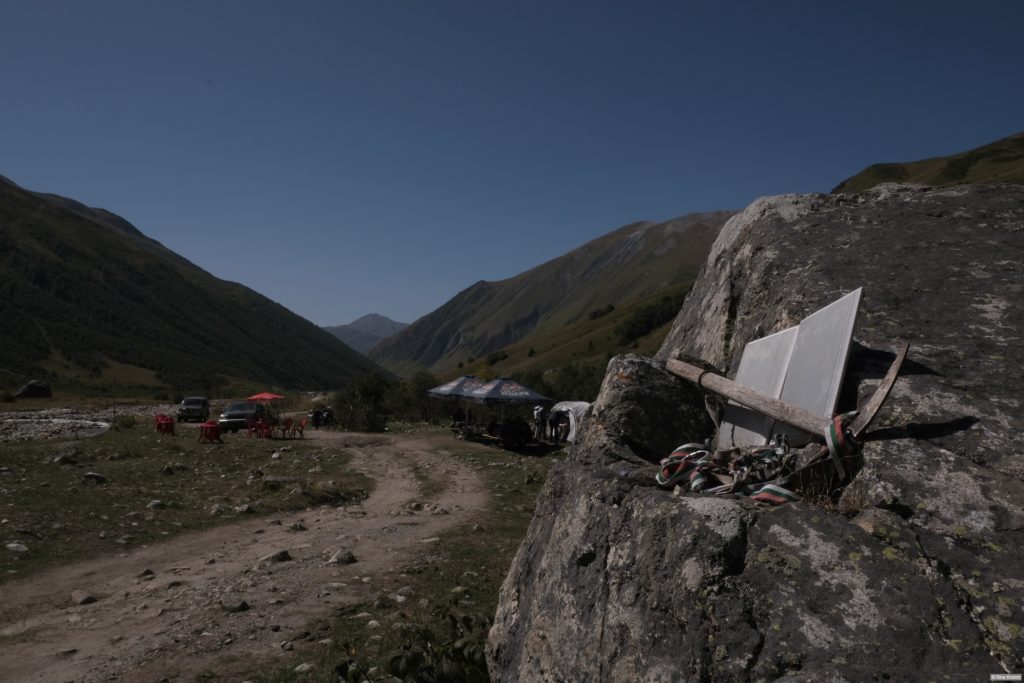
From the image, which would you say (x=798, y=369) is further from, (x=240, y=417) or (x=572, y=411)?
(x=240, y=417)

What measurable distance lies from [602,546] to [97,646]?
237 inches

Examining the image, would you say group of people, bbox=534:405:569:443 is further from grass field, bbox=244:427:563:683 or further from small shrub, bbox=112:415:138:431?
small shrub, bbox=112:415:138:431

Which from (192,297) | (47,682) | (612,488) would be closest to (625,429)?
(612,488)

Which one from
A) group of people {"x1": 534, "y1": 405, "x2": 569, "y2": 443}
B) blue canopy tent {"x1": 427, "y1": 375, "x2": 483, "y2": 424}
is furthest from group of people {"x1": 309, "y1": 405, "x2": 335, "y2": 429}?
group of people {"x1": 534, "y1": 405, "x2": 569, "y2": 443}

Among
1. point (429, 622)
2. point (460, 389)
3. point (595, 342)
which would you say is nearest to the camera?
point (429, 622)

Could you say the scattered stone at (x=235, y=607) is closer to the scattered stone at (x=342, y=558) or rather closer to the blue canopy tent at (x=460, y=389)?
the scattered stone at (x=342, y=558)

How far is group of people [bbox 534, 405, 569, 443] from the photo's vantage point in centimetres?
3045

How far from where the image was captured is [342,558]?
30.8ft

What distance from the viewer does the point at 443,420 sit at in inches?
1674

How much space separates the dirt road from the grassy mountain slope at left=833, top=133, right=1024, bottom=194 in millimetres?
103770

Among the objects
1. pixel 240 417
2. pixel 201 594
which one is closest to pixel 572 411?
pixel 240 417

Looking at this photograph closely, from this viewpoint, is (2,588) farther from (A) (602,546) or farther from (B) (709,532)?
(B) (709,532)

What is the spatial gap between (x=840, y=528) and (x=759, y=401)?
148 centimetres

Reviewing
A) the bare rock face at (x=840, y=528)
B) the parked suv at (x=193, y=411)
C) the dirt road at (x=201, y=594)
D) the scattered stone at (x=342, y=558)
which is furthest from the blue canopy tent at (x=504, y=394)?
the bare rock face at (x=840, y=528)
